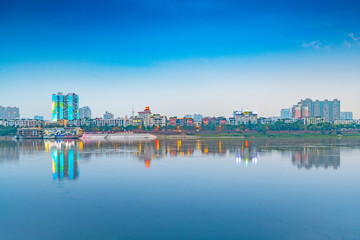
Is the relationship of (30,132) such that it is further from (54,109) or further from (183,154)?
(54,109)

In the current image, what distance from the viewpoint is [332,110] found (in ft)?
609

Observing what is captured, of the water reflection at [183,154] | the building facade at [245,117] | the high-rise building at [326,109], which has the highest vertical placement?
the high-rise building at [326,109]

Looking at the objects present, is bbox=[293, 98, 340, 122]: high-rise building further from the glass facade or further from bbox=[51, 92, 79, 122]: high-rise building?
the glass facade

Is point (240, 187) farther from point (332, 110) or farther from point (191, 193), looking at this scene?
point (332, 110)

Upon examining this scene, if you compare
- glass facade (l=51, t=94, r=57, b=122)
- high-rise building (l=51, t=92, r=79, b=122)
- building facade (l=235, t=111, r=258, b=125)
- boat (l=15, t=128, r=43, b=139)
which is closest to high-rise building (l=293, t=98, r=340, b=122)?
building facade (l=235, t=111, r=258, b=125)

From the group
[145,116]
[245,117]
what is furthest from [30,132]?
[245,117]

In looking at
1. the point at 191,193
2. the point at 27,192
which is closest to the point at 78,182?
the point at 27,192

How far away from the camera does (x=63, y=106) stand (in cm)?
17925

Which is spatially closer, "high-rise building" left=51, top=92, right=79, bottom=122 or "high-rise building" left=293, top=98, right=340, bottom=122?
"high-rise building" left=51, top=92, right=79, bottom=122

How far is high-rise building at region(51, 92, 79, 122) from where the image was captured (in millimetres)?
177600

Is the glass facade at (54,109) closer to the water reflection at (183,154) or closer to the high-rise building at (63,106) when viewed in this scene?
the high-rise building at (63,106)

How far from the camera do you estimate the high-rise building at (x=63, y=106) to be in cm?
17760

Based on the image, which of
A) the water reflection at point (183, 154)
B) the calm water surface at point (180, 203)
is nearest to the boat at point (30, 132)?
the water reflection at point (183, 154)

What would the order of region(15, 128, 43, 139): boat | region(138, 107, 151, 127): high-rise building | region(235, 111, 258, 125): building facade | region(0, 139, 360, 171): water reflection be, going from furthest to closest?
region(235, 111, 258, 125): building facade → region(138, 107, 151, 127): high-rise building → region(15, 128, 43, 139): boat → region(0, 139, 360, 171): water reflection
